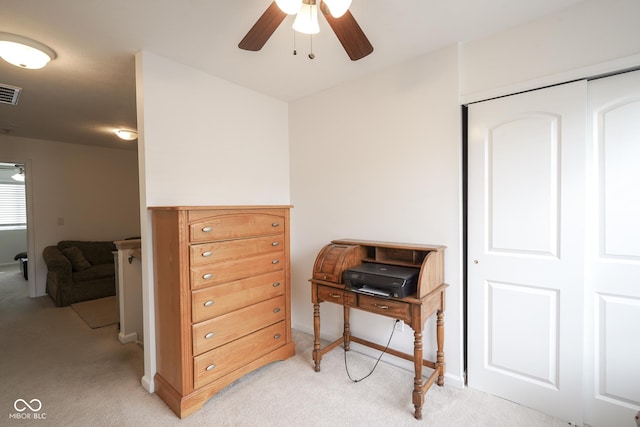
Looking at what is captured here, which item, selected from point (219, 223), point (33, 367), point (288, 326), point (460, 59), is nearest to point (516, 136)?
point (460, 59)

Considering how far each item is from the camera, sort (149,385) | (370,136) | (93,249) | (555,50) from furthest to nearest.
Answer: (93,249) → (370,136) → (149,385) → (555,50)

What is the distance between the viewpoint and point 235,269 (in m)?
2.18

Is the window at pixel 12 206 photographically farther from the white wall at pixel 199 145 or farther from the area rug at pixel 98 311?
the white wall at pixel 199 145

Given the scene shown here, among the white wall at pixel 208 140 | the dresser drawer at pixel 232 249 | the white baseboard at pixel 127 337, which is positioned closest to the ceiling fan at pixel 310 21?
the white wall at pixel 208 140

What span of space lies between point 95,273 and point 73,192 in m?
1.57

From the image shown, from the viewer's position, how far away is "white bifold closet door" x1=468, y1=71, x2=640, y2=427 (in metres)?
1.63

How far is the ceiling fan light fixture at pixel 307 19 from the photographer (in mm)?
1357

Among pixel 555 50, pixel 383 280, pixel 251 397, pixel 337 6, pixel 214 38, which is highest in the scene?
pixel 214 38

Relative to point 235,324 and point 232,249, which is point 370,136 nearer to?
point 232,249

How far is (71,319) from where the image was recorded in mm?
3533

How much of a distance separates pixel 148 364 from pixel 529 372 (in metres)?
2.67

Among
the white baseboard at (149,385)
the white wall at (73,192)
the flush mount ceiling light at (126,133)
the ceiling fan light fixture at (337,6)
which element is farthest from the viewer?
the white wall at (73,192)

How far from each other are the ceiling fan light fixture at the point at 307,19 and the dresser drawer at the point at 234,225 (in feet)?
4.22
